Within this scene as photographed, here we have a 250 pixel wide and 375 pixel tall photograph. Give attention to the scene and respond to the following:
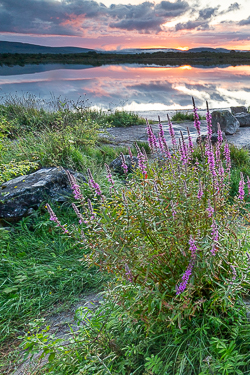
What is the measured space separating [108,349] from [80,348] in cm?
23

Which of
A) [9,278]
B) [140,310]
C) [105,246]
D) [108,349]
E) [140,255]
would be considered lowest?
[9,278]

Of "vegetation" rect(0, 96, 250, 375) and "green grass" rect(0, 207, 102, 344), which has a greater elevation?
"vegetation" rect(0, 96, 250, 375)

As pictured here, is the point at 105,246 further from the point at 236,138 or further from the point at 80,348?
the point at 236,138

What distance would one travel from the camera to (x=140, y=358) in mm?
2189

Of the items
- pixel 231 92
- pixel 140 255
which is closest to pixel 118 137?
pixel 140 255

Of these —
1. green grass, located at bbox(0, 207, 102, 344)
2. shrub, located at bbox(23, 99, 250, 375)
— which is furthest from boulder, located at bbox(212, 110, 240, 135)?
shrub, located at bbox(23, 99, 250, 375)

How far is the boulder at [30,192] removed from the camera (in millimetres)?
4480

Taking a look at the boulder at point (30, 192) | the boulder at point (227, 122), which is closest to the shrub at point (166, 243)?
the boulder at point (30, 192)

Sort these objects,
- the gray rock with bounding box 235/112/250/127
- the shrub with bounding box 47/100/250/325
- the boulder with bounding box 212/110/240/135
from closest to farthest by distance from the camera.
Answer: the shrub with bounding box 47/100/250/325, the boulder with bounding box 212/110/240/135, the gray rock with bounding box 235/112/250/127

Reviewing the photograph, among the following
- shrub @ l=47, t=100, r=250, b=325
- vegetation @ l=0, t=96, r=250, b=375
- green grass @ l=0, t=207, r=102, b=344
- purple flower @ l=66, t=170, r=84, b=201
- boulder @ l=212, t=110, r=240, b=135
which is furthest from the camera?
boulder @ l=212, t=110, r=240, b=135

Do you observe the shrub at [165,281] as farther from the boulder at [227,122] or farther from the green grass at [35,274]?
the boulder at [227,122]

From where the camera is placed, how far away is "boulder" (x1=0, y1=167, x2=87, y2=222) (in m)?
4.48

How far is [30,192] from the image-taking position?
15.2ft

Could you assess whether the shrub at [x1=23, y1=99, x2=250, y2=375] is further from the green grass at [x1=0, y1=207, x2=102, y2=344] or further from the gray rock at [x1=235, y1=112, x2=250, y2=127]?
the gray rock at [x1=235, y1=112, x2=250, y2=127]
